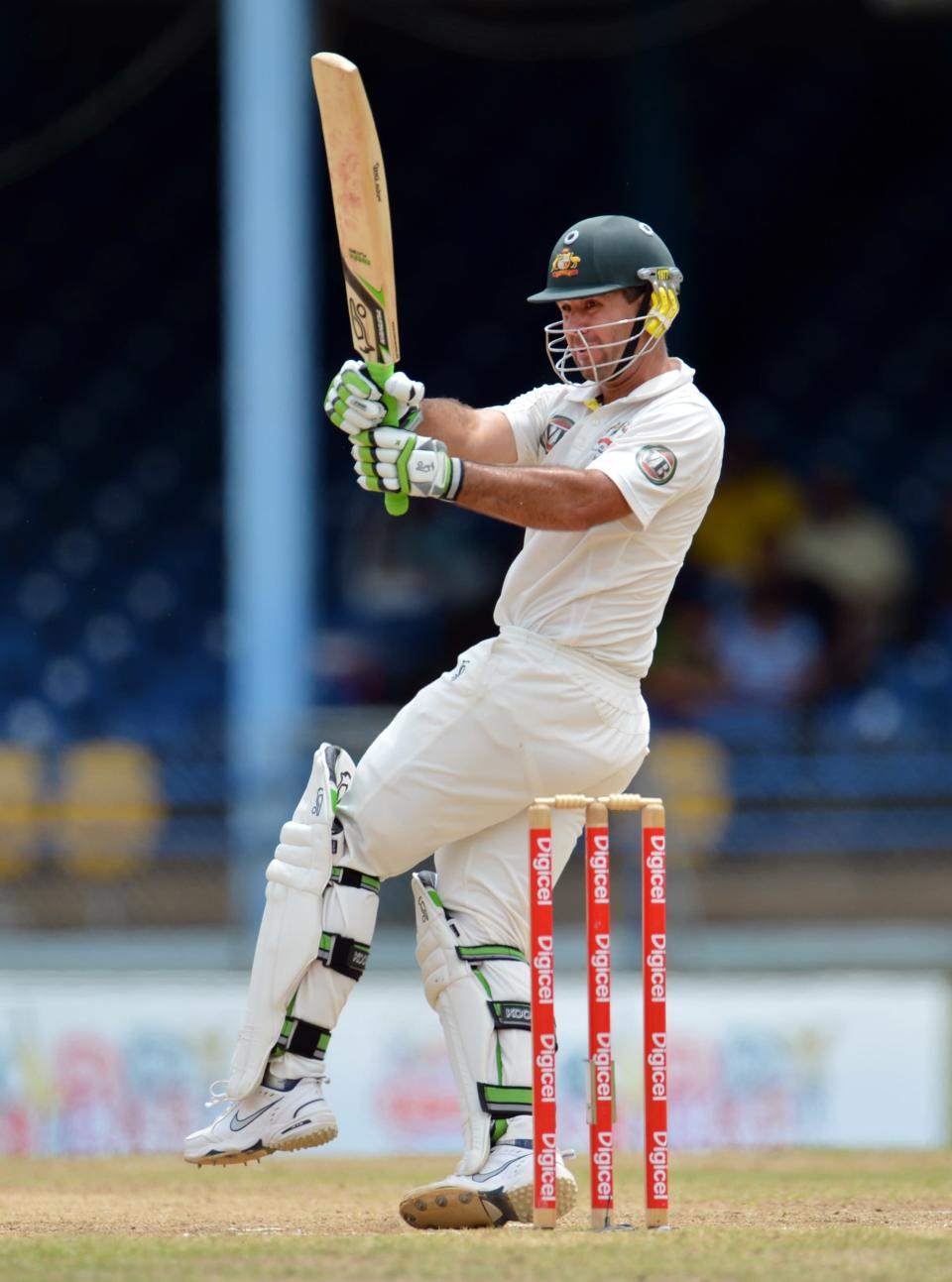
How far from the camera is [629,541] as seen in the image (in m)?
4.13

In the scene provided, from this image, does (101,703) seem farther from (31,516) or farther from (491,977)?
(491,977)

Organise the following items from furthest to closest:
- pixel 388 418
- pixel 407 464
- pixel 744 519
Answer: pixel 744 519
pixel 388 418
pixel 407 464

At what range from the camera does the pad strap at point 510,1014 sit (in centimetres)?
412

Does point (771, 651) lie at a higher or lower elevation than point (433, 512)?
lower

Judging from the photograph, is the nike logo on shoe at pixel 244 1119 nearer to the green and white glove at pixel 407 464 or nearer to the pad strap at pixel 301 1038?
the pad strap at pixel 301 1038

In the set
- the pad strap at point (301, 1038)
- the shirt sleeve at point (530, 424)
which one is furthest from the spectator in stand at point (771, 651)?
the pad strap at point (301, 1038)

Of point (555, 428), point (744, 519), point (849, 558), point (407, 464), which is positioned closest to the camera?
point (407, 464)

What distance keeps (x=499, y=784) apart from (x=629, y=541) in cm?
51

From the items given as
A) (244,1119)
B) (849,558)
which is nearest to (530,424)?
(244,1119)

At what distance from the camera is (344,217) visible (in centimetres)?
420

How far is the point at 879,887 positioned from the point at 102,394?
5.07 meters

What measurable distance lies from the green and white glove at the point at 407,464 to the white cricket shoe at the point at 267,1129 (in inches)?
44.4

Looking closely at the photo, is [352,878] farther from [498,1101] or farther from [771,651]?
[771,651]

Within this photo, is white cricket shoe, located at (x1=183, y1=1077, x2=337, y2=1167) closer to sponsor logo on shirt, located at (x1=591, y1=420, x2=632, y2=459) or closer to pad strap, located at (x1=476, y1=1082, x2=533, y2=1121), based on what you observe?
pad strap, located at (x1=476, y1=1082, x2=533, y2=1121)
